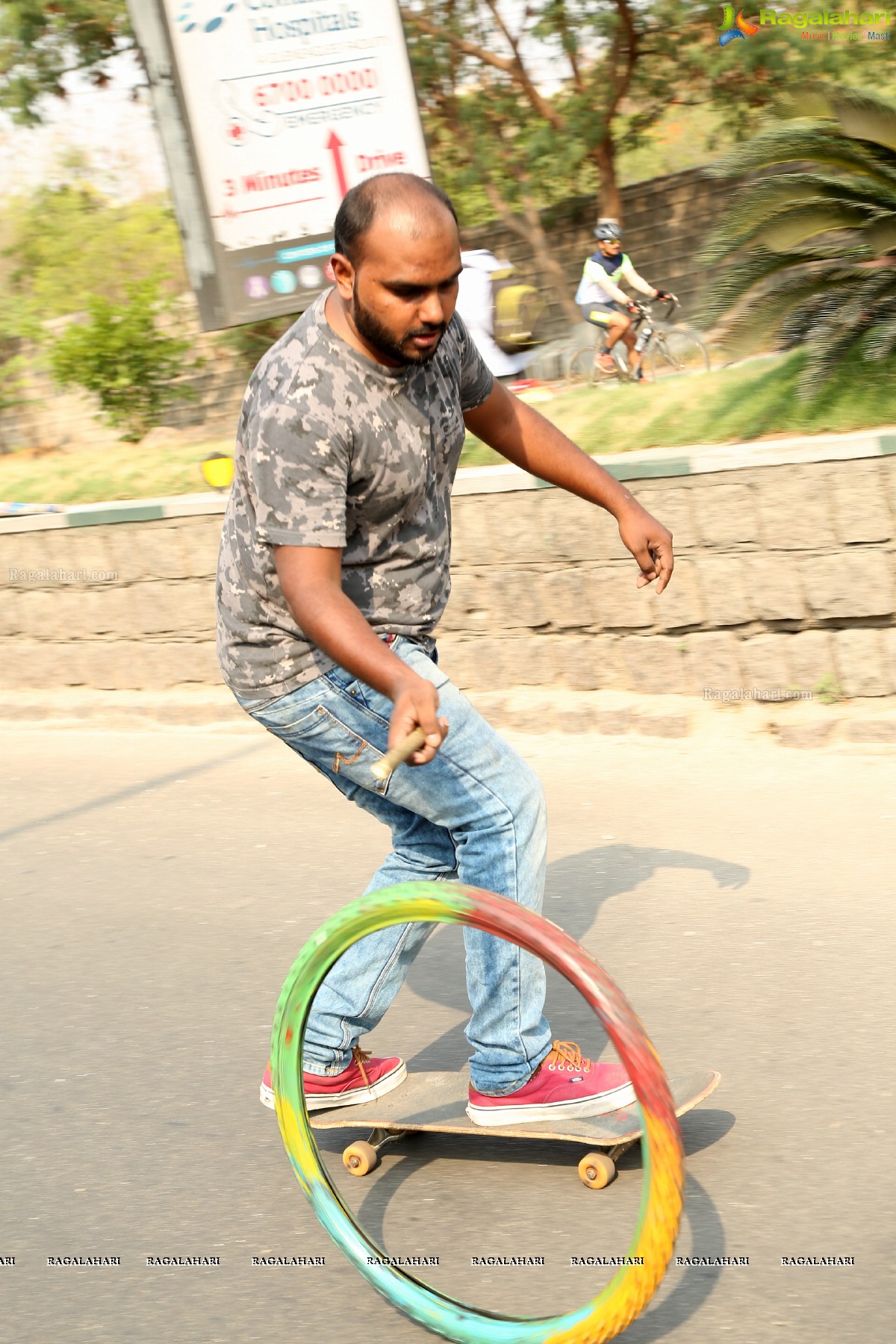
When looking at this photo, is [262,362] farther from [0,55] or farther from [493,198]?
[0,55]

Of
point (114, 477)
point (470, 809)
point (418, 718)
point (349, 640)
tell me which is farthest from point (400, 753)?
point (114, 477)

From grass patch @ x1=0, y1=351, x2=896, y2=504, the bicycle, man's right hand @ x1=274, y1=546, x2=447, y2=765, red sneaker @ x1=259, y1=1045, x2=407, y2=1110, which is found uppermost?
man's right hand @ x1=274, y1=546, x2=447, y2=765

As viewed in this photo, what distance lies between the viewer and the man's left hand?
327 cm

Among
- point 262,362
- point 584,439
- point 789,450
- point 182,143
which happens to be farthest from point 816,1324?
point 182,143

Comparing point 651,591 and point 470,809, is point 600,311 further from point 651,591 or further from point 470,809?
point 470,809

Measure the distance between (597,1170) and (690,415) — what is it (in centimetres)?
516

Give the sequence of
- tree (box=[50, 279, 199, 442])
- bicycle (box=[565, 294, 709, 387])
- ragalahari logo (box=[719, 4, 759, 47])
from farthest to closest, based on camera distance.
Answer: ragalahari logo (box=[719, 4, 759, 47])
tree (box=[50, 279, 199, 442])
bicycle (box=[565, 294, 709, 387])

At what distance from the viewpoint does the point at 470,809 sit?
115 inches

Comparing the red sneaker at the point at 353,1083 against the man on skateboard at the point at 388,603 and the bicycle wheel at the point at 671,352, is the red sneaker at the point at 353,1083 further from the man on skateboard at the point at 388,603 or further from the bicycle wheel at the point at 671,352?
the bicycle wheel at the point at 671,352

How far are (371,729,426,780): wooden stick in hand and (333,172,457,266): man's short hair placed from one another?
2.87 feet

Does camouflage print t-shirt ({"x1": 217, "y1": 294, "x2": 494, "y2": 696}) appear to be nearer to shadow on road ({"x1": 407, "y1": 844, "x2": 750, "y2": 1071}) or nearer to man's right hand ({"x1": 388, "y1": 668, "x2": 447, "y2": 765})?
man's right hand ({"x1": 388, "y1": 668, "x2": 447, "y2": 765})

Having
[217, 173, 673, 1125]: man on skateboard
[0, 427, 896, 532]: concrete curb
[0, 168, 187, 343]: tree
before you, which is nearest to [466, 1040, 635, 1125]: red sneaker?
[217, 173, 673, 1125]: man on skateboard

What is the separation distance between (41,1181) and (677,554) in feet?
13.3

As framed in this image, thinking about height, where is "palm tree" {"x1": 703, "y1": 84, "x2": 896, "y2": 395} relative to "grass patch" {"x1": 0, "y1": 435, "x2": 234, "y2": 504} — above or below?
above
